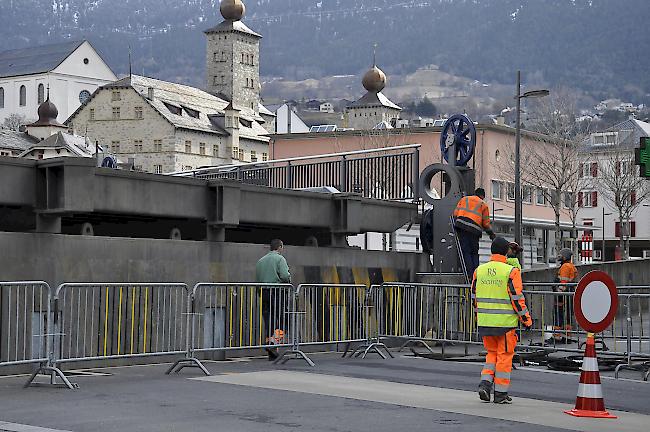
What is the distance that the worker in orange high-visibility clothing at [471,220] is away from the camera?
2002 centimetres

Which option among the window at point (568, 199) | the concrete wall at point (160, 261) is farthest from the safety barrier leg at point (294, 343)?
the window at point (568, 199)

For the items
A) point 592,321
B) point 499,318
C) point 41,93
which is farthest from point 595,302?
point 41,93

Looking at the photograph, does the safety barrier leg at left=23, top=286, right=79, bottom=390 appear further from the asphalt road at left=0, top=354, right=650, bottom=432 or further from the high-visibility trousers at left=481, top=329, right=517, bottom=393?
the high-visibility trousers at left=481, top=329, right=517, bottom=393

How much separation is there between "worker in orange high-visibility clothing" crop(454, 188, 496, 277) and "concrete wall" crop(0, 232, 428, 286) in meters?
1.73

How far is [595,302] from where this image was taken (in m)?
11.1

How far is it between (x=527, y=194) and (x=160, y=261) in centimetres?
6653

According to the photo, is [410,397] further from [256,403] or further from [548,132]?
[548,132]

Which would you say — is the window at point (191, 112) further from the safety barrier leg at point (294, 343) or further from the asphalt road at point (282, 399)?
the asphalt road at point (282, 399)

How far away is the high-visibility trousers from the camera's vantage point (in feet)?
38.2

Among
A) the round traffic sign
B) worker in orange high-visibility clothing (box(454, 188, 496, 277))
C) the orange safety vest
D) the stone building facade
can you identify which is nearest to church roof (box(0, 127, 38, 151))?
the stone building facade

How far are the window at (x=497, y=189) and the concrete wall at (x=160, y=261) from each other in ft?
202

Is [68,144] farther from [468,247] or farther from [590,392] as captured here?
[590,392]

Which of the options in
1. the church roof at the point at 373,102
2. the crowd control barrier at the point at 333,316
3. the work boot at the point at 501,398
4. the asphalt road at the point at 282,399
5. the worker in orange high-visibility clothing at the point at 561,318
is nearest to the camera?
the asphalt road at the point at 282,399

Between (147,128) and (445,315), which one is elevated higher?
(147,128)
